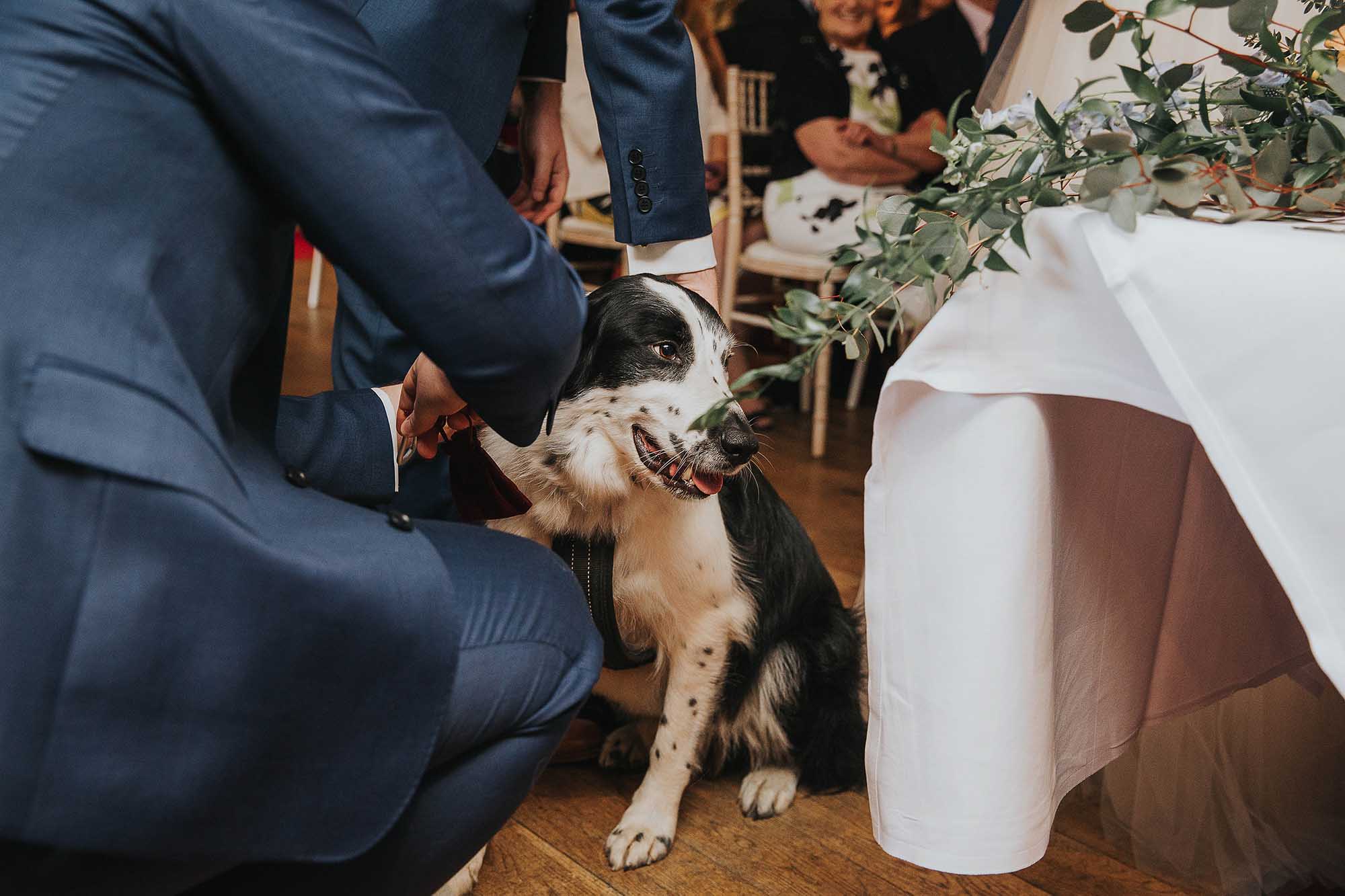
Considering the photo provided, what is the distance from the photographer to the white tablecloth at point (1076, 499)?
0.69 meters

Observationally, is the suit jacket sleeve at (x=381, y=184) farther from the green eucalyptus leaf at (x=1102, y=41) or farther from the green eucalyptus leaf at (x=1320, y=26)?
the green eucalyptus leaf at (x=1320, y=26)

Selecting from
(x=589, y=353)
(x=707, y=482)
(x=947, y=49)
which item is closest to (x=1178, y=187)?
(x=707, y=482)

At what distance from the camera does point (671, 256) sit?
60.6 inches

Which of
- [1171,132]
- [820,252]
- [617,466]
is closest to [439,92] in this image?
[617,466]

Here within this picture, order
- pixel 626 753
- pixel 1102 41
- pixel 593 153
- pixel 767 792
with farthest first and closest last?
1. pixel 593 153
2. pixel 626 753
3. pixel 767 792
4. pixel 1102 41

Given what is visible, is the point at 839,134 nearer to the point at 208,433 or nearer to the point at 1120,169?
the point at 1120,169

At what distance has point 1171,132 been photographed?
0.82 meters

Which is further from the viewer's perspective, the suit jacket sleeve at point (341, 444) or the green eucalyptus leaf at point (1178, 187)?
the suit jacket sleeve at point (341, 444)

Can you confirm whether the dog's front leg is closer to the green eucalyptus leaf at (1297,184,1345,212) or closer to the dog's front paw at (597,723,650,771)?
the dog's front paw at (597,723,650,771)

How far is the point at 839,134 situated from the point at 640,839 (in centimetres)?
286

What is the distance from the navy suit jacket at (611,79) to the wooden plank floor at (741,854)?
0.72 metres

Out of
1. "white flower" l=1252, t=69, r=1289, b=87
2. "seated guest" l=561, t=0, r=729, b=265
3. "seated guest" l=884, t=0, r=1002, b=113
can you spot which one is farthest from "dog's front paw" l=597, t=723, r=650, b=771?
"seated guest" l=884, t=0, r=1002, b=113

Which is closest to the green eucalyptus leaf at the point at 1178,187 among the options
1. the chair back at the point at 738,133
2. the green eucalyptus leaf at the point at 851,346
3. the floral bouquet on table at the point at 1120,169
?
the floral bouquet on table at the point at 1120,169

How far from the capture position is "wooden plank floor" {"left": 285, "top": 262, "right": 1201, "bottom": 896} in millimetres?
1372
